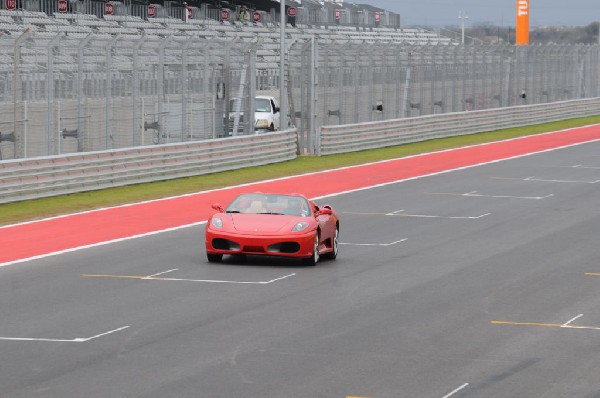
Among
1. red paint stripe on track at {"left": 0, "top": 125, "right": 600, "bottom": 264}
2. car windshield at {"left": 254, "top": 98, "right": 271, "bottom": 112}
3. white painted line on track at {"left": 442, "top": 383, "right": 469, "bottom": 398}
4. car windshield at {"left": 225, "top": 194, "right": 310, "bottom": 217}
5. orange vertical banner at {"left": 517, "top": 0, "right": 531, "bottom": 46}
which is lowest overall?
red paint stripe on track at {"left": 0, "top": 125, "right": 600, "bottom": 264}

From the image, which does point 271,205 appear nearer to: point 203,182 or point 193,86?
point 203,182

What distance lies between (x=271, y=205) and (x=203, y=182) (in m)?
13.5

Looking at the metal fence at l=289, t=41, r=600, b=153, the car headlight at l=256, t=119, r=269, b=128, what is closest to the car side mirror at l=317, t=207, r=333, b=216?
the metal fence at l=289, t=41, r=600, b=153

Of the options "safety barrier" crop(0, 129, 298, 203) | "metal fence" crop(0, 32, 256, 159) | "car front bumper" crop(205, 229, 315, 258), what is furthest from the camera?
"metal fence" crop(0, 32, 256, 159)

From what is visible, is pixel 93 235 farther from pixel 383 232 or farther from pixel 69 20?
pixel 69 20

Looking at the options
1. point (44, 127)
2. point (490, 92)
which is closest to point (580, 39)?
point (490, 92)

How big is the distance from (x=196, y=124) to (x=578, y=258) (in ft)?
57.4

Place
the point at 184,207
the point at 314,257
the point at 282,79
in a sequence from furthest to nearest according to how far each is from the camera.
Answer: the point at 282,79 < the point at 184,207 < the point at 314,257

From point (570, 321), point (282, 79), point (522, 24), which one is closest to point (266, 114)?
point (282, 79)

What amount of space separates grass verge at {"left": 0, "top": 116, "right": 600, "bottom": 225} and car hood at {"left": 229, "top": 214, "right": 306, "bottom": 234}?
6.78 metres

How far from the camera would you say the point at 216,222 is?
2017 centimetres

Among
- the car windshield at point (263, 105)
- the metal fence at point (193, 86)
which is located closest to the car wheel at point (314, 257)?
the metal fence at point (193, 86)

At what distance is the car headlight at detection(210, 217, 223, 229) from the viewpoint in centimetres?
2008

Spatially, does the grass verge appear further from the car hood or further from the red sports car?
the car hood
